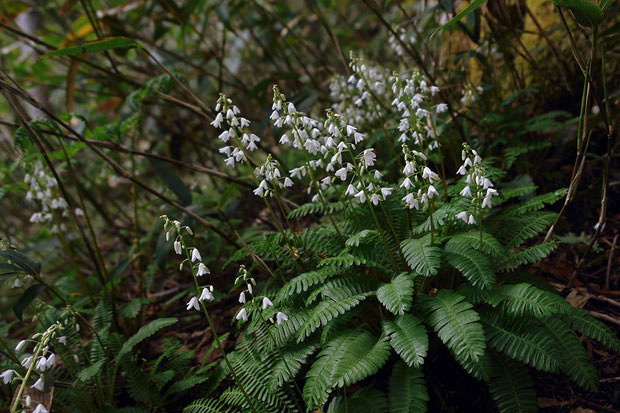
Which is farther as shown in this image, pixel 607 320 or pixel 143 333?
pixel 143 333

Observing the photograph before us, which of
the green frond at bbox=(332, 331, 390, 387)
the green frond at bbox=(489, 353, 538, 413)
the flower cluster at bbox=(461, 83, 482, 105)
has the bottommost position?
the green frond at bbox=(489, 353, 538, 413)

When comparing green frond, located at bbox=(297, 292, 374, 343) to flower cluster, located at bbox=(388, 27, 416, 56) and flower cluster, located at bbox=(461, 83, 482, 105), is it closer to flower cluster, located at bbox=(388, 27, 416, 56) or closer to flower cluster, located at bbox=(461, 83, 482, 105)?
flower cluster, located at bbox=(461, 83, 482, 105)

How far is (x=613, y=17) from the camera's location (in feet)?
13.6

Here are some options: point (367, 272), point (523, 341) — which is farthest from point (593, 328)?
point (367, 272)

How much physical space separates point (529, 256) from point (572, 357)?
0.59m

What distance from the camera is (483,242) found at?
90.2 inches

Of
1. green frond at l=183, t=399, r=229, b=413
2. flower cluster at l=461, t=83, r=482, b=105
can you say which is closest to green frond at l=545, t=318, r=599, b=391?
green frond at l=183, t=399, r=229, b=413

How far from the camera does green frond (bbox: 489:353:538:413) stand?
1.98m

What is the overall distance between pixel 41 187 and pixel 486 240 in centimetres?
374

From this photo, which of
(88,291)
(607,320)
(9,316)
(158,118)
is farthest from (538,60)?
(9,316)

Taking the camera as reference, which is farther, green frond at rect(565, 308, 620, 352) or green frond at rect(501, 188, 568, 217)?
green frond at rect(501, 188, 568, 217)

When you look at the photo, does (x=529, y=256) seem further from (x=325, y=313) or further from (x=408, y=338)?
(x=325, y=313)

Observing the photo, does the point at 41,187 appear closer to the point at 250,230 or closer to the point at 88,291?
the point at 88,291

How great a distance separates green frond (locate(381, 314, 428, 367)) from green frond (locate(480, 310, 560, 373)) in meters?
0.38
